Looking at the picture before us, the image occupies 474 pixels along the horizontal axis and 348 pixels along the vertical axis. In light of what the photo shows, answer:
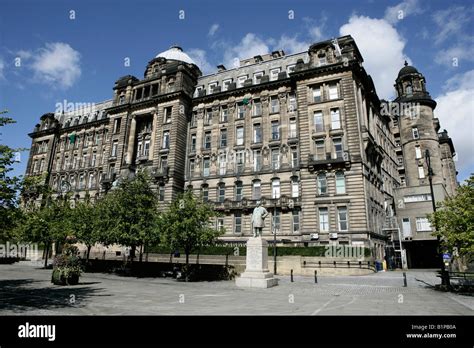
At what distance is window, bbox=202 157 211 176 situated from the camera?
155ft

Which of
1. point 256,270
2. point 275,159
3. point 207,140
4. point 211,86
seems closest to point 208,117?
point 207,140

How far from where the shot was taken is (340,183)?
36906 millimetres

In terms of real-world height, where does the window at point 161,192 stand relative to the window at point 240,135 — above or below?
below

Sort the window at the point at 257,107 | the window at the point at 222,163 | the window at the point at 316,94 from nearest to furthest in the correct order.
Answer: the window at the point at 316,94
the window at the point at 222,163
the window at the point at 257,107

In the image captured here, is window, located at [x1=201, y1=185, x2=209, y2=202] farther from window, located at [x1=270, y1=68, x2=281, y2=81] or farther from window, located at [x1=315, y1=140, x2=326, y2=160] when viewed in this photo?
window, located at [x1=270, y1=68, x2=281, y2=81]

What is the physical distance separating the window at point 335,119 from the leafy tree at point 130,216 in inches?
956

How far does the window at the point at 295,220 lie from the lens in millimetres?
39344

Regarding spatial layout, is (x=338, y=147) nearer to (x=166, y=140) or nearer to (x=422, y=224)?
(x=422, y=224)

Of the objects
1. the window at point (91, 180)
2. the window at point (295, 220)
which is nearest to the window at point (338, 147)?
the window at point (295, 220)

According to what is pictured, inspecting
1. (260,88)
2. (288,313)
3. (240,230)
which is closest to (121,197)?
(240,230)

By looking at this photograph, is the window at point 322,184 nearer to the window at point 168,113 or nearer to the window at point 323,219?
the window at point 323,219

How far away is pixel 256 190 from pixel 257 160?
4.52 m

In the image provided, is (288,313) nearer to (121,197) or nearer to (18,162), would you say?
(18,162)
